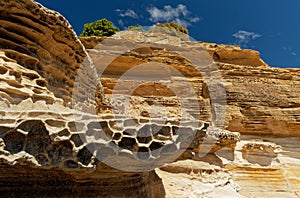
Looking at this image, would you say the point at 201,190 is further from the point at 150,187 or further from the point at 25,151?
the point at 25,151

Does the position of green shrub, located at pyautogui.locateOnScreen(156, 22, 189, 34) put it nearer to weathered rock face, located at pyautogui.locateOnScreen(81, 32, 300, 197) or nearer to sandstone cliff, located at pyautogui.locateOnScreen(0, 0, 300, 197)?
weathered rock face, located at pyautogui.locateOnScreen(81, 32, 300, 197)

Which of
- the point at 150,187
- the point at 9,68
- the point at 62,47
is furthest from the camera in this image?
the point at 62,47

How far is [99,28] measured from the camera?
13.3m

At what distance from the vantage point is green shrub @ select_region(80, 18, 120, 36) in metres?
13.1

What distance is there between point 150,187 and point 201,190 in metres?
1.18

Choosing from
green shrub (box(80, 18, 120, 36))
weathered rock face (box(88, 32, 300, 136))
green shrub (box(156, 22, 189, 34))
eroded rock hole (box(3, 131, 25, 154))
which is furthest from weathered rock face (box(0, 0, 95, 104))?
green shrub (box(156, 22, 189, 34))

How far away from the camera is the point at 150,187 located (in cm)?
262

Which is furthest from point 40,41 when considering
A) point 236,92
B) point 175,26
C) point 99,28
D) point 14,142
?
point 175,26

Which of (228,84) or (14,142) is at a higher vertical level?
(228,84)

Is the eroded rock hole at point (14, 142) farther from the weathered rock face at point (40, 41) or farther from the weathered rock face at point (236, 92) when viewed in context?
the weathered rock face at point (236, 92)

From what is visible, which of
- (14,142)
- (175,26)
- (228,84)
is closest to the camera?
(14,142)

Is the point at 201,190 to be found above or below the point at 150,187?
below

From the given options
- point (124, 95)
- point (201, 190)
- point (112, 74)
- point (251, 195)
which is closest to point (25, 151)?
point (201, 190)

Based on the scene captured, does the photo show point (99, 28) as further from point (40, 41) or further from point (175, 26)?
point (40, 41)
